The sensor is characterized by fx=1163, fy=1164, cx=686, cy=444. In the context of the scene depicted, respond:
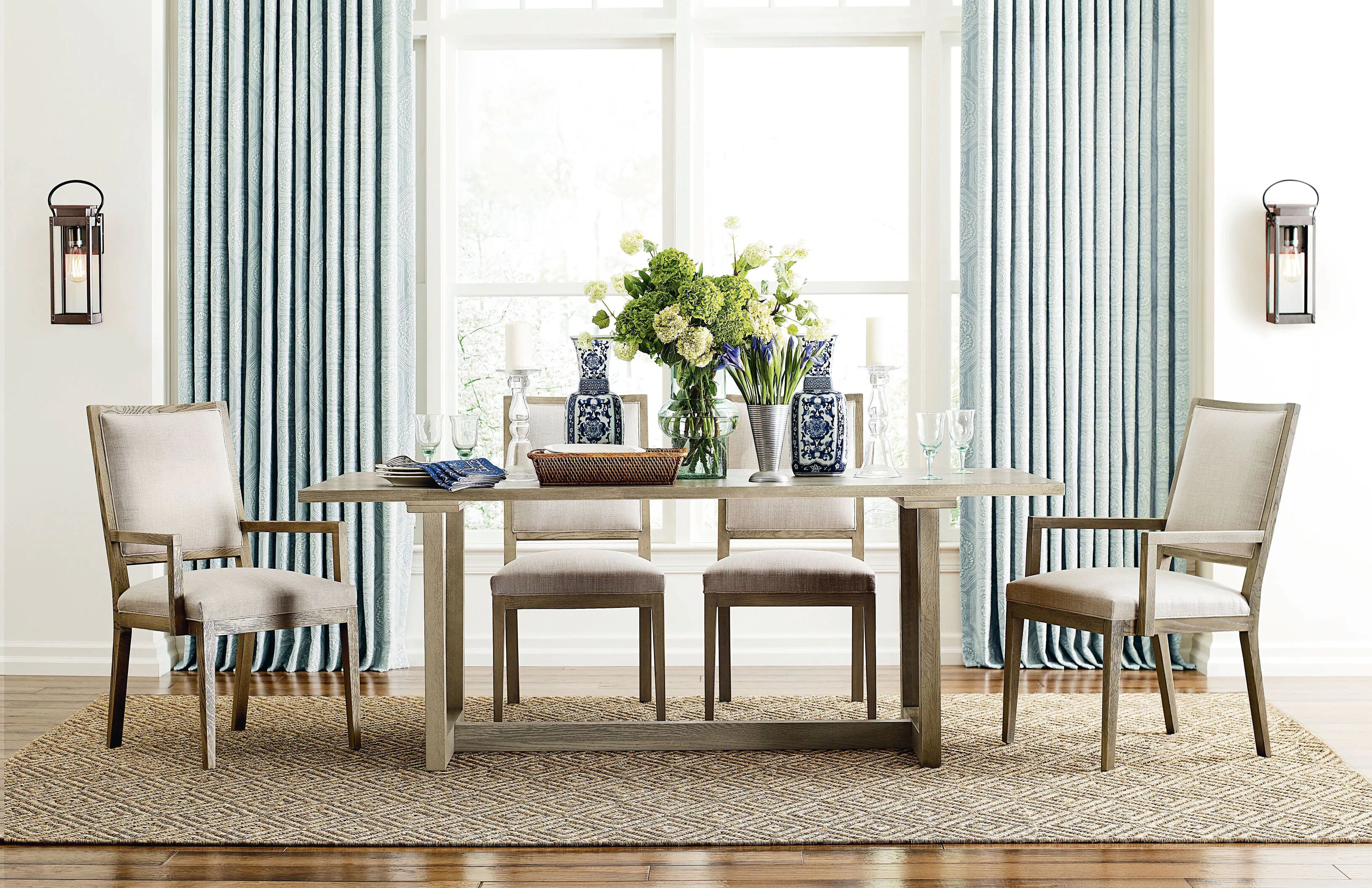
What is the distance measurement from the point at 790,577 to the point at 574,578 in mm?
614

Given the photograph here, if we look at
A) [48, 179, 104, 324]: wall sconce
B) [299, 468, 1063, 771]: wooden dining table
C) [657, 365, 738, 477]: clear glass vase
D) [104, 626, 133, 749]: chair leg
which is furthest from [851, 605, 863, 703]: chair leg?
[48, 179, 104, 324]: wall sconce

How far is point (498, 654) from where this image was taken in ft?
10.9

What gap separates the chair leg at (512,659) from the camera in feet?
11.9

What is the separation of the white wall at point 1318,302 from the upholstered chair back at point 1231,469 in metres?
0.93

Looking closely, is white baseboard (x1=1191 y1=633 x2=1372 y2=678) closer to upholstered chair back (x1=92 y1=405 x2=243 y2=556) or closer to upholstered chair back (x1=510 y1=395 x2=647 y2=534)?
upholstered chair back (x1=510 y1=395 x2=647 y2=534)

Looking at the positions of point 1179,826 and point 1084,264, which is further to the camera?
point 1084,264

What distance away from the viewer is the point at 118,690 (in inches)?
125

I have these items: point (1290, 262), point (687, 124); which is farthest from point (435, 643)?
point (1290, 262)

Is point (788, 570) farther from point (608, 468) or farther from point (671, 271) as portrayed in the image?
point (671, 271)

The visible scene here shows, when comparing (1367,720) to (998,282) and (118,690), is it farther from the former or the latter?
(118,690)

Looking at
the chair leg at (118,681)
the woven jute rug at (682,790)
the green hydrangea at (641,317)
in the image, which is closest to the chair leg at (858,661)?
the woven jute rug at (682,790)

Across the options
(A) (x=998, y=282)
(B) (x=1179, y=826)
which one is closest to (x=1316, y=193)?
(A) (x=998, y=282)

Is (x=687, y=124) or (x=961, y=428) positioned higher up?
(x=687, y=124)

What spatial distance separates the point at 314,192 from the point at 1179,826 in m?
3.46
